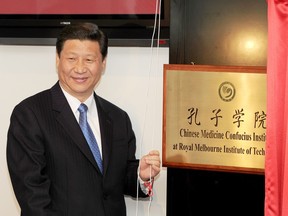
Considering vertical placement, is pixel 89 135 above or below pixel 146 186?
above

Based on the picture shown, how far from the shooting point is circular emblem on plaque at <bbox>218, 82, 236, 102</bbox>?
5.10 feet

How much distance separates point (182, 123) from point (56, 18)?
2.23 feet

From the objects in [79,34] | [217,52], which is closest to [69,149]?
[79,34]

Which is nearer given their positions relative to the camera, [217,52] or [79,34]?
[79,34]

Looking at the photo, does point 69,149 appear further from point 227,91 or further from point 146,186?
point 227,91

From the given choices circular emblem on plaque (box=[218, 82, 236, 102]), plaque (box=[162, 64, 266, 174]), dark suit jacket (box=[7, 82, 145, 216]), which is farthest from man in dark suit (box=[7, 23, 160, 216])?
circular emblem on plaque (box=[218, 82, 236, 102])

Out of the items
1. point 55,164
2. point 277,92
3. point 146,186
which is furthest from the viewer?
point 146,186

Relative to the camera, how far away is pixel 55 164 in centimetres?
148

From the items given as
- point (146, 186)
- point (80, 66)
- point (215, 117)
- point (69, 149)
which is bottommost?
point (146, 186)

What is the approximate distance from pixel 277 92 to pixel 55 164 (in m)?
0.80

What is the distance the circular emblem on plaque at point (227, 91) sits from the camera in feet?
5.10

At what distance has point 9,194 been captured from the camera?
1973 millimetres

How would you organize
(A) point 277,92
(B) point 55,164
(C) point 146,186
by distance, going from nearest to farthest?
(A) point 277,92, (B) point 55,164, (C) point 146,186

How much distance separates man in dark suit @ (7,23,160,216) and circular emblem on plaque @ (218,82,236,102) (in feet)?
1.03
